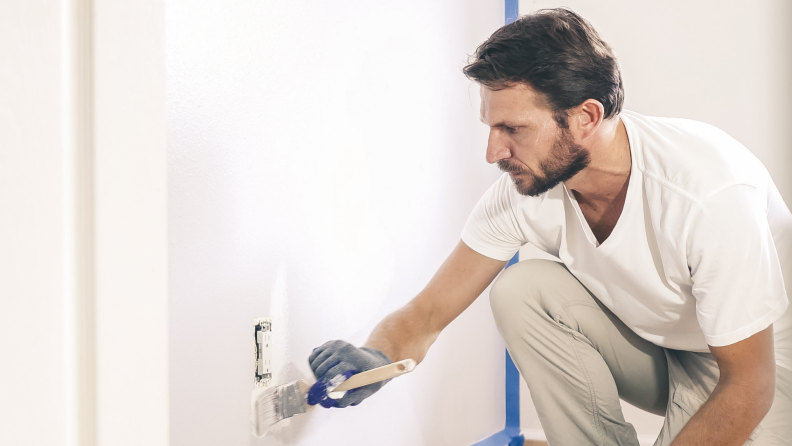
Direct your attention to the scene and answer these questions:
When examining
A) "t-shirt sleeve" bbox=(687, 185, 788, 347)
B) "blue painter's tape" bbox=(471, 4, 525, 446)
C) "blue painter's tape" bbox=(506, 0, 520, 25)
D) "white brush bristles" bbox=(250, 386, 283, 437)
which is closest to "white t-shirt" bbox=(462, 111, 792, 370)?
"t-shirt sleeve" bbox=(687, 185, 788, 347)

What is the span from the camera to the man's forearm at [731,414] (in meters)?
0.92

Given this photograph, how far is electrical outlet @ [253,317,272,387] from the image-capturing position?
0.93 metres

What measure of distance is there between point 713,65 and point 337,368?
1603 mm

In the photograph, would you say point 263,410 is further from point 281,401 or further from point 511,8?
point 511,8

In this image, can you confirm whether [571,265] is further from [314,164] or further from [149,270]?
[149,270]

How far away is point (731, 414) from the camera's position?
92 cm

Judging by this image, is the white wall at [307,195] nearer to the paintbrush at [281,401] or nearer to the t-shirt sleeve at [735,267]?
the paintbrush at [281,401]

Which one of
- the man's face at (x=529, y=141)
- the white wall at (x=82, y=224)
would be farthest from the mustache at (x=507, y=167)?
the white wall at (x=82, y=224)

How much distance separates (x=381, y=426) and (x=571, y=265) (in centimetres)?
55

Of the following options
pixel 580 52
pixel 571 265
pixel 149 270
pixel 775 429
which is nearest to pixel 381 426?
pixel 571 265

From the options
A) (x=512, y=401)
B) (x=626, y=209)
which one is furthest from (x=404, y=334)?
(x=512, y=401)

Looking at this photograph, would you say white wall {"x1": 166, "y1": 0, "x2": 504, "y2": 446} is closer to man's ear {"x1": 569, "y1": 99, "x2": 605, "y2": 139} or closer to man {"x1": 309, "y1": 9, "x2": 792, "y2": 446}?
man {"x1": 309, "y1": 9, "x2": 792, "y2": 446}

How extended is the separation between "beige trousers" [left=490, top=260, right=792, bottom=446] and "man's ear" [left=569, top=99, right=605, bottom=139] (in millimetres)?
290

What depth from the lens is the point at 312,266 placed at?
106cm
